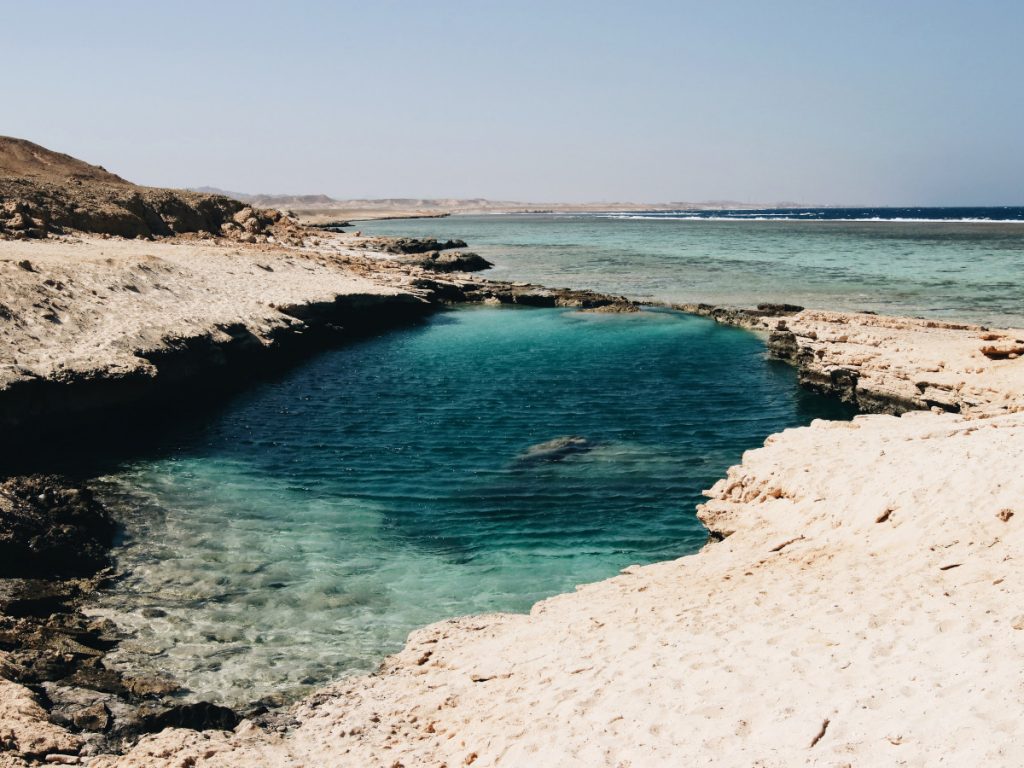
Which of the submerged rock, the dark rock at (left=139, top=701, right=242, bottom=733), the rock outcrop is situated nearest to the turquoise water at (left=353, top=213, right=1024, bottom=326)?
the rock outcrop

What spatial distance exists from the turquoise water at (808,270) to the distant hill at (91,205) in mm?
18893

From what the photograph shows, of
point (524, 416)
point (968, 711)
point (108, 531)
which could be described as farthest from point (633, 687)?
point (524, 416)

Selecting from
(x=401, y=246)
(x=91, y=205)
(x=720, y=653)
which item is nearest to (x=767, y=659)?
(x=720, y=653)

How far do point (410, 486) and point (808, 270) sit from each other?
46153 millimetres

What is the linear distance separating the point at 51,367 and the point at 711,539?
45.7 ft

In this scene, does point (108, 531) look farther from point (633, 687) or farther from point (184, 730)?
point (633, 687)

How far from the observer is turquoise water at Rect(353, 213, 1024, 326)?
3816 centimetres

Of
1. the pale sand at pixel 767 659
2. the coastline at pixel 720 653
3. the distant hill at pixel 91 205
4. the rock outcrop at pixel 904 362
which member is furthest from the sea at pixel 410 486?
the distant hill at pixel 91 205

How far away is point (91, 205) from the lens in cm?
3766

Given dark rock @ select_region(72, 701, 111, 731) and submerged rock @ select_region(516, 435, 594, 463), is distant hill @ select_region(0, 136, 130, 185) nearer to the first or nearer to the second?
submerged rock @ select_region(516, 435, 594, 463)

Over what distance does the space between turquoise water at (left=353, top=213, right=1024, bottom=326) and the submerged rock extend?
72.2 feet

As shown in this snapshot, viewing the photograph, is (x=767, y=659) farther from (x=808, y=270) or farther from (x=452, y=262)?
(x=808, y=270)

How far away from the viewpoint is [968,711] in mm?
5176

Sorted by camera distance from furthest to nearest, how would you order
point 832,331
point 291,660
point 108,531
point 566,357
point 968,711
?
point 566,357 → point 832,331 → point 108,531 → point 291,660 → point 968,711
